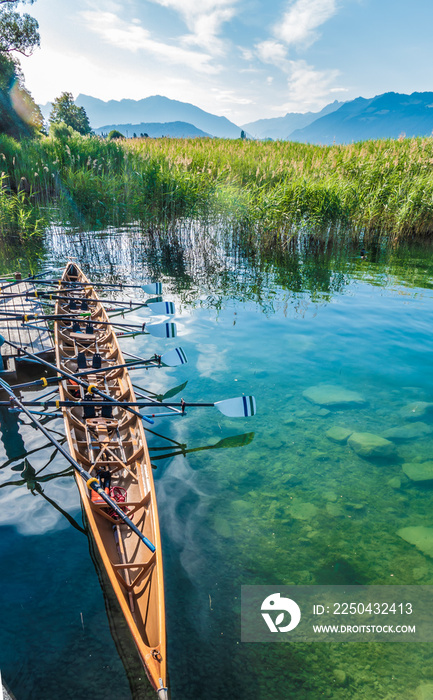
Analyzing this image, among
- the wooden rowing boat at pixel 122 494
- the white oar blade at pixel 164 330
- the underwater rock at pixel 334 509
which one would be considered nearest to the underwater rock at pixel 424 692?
the underwater rock at pixel 334 509

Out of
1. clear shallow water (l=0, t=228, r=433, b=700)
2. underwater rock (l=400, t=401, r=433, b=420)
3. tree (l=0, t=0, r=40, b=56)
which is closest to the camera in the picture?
clear shallow water (l=0, t=228, r=433, b=700)

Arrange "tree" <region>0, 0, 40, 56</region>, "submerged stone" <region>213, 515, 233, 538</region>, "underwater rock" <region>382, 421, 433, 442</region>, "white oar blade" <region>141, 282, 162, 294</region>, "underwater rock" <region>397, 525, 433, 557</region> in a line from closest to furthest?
"underwater rock" <region>397, 525, 433, 557</region> < "submerged stone" <region>213, 515, 233, 538</region> < "underwater rock" <region>382, 421, 433, 442</region> < "white oar blade" <region>141, 282, 162, 294</region> < "tree" <region>0, 0, 40, 56</region>

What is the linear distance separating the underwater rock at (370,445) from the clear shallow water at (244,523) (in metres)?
0.14

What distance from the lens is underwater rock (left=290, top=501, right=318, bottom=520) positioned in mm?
3930

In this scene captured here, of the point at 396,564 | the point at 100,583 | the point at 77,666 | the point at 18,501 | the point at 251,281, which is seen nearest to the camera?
the point at 77,666

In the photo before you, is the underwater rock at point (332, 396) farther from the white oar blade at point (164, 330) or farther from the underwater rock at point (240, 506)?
the white oar blade at point (164, 330)

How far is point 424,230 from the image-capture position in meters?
14.9

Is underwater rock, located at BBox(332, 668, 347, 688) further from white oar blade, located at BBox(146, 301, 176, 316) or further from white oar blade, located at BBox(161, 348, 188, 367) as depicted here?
white oar blade, located at BBox(146, 301, 176, 316)

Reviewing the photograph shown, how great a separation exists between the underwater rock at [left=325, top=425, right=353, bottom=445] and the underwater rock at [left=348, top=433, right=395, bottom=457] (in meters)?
0.08

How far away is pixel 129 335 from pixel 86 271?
556 centimetres

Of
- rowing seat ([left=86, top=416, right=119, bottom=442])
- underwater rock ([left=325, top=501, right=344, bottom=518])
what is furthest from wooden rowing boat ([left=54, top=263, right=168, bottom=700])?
underwater rock ([left=325, top=501, right=344, bottom=518])

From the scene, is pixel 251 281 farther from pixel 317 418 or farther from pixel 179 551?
pixel 179 551

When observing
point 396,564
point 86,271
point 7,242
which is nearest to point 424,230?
point 86,271

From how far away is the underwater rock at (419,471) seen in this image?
4359 millimetres
